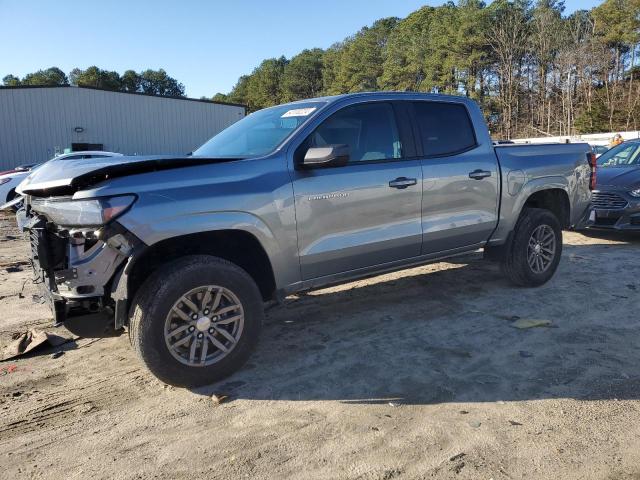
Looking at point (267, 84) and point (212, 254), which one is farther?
point (267, 84)

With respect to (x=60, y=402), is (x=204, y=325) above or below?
above

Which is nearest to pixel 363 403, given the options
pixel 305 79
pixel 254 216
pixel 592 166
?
pixel 254 216

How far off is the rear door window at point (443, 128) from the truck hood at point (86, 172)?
2.08m

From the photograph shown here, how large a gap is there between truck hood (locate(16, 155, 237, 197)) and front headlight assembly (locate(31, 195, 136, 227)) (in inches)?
4.3

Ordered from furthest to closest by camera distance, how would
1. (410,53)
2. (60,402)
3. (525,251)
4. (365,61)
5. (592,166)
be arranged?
1. (365,61)
2. (410,53)
3. (592,166)
4. (525,251)
5. (60,402)

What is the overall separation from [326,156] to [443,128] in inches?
70.5

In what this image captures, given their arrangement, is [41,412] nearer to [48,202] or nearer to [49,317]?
[48,202]

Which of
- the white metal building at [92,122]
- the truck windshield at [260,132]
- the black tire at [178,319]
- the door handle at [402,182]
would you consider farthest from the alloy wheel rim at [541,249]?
the white metal building at [92,122]

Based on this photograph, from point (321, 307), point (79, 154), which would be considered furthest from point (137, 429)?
point (79, 154)

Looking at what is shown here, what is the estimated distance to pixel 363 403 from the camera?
10.7 feet

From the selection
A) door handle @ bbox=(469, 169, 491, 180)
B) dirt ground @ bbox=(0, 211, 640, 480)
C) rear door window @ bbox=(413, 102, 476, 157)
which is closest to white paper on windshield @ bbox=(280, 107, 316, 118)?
rear door window @ bbox=(413, 102, 476, 157)

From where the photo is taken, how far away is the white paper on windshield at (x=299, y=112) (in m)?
4.18

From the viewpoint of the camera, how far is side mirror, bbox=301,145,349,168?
3.65 metres

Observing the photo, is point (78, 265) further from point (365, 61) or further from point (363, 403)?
point (365, 61)
